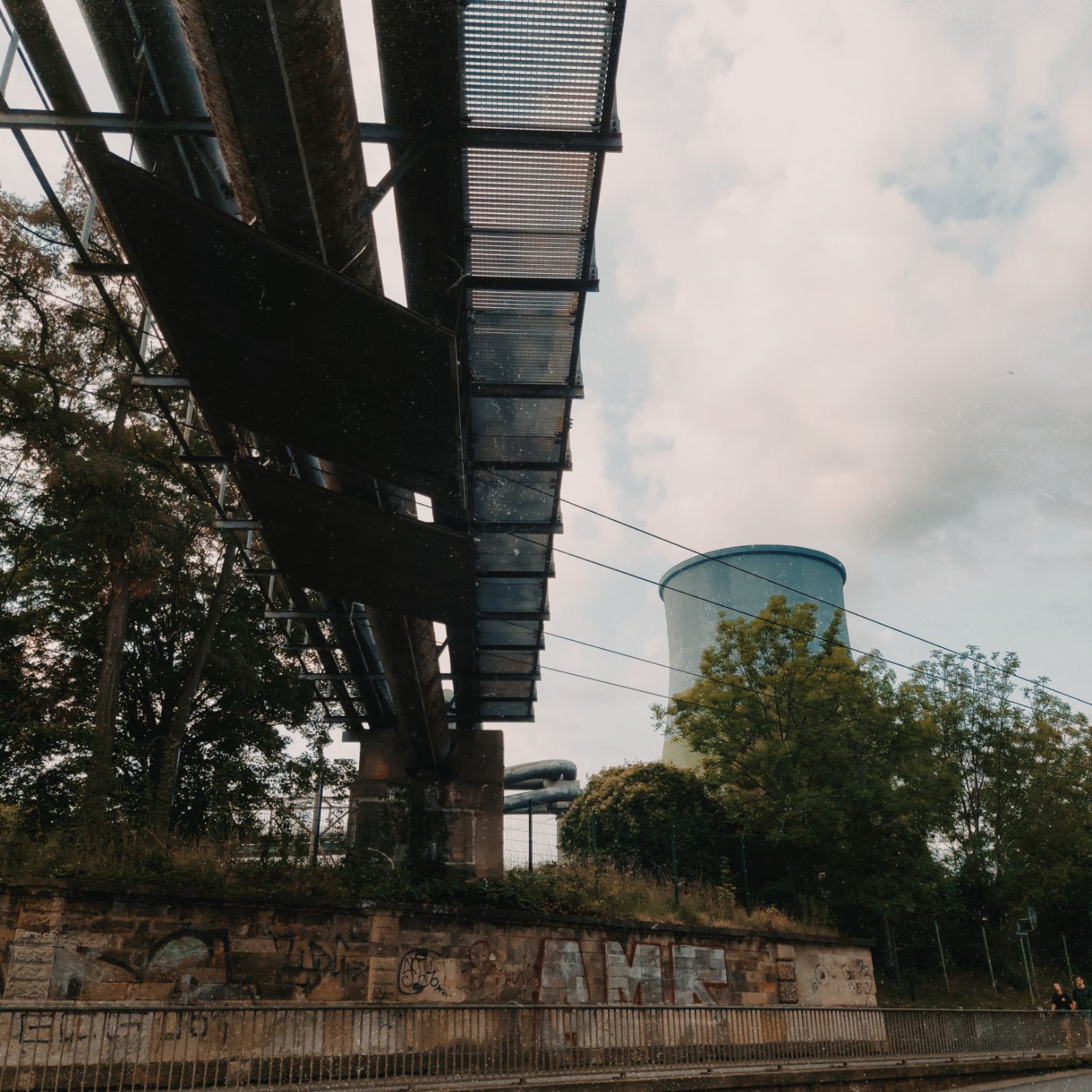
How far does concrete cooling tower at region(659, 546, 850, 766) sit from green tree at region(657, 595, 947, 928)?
838cm

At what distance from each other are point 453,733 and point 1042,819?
18042 mm

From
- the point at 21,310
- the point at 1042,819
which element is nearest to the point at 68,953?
the point at 21,310

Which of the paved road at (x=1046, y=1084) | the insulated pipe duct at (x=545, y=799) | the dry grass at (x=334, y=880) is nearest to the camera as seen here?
the dry grass at (x=334, y=880)

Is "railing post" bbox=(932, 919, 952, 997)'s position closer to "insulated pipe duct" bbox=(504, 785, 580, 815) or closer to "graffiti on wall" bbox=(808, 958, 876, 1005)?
"graffiti on wall" bbox=(808, 958, 876, 1005)

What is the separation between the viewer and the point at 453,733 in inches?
773

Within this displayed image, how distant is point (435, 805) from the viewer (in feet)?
62.2

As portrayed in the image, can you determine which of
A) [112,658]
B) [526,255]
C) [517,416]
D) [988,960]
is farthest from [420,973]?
[988,960]

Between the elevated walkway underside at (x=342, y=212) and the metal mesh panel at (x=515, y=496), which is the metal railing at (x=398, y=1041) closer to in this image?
the elevated walkway underside at (x=342, y=212)

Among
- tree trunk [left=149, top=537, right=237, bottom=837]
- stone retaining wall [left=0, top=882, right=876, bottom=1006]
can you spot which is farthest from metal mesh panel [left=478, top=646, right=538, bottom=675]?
tree trunk [left=149, top=537, right=237, bottom=837]

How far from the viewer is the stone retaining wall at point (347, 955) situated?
34.1 feet

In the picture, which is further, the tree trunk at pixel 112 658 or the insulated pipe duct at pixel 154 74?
the tree trunk at pixel 112 658

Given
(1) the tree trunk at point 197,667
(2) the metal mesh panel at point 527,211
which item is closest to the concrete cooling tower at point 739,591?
(1) the tree trunk at point 197,667

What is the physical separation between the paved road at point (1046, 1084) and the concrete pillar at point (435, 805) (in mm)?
9273

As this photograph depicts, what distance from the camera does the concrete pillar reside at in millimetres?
18406
